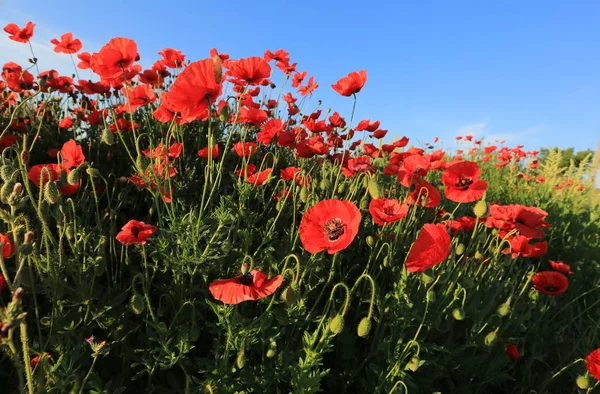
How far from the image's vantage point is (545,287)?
2541 mm

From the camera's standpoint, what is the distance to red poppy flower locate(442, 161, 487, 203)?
2.08 m

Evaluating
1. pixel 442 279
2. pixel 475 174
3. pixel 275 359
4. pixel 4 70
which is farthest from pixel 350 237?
pixel 4 70

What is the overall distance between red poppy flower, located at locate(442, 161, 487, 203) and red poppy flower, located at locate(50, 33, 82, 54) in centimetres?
318

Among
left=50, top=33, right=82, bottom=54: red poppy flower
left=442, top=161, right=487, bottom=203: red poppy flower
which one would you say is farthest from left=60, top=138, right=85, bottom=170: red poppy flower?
left=50, top=33, right=82, bottom=54: red poppy flower

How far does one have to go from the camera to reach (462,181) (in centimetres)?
216

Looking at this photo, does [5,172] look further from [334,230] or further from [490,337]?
[490,337]

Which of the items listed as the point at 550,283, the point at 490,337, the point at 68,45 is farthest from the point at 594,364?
the point at 68,45

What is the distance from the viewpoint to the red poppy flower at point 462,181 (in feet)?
6.83

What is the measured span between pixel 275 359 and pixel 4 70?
11.8ft

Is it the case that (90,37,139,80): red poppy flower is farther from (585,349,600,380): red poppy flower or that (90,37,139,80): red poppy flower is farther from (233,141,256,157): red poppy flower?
(585,349,600,380): red poppy flower

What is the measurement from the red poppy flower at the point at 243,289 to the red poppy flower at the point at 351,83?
1377 mm

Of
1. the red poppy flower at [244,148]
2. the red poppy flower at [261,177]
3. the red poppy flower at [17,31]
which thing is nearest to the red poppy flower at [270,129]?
the red poppy flower at [244,148]

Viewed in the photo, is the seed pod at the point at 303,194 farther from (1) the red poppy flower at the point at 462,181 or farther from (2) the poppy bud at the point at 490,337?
(2) the poppy bud at the point at 490,337

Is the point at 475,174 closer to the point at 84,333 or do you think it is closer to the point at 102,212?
the point at 84,333
